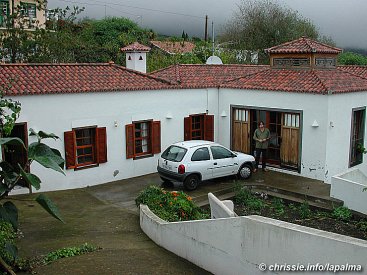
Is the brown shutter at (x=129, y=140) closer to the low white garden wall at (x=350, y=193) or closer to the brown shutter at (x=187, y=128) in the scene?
the brown shutter at (x=187, y=128)

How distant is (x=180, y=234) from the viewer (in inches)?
398

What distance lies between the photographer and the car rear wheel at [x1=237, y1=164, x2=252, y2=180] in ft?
54.5

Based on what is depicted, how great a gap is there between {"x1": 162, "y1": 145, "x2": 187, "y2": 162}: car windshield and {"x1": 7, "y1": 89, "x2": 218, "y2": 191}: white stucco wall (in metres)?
2.36

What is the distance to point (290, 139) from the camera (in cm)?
1767

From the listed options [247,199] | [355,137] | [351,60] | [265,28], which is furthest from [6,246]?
[351,60]

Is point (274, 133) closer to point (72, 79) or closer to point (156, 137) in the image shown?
point (156, 137)

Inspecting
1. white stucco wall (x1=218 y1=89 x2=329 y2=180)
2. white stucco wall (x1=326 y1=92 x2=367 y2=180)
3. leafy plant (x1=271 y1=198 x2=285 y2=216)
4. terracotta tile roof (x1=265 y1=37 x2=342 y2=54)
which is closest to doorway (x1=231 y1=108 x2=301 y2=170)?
white stucco wall (x1=218 y1=89 x2=329 y2=180)

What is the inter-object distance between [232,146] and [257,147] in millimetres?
2269

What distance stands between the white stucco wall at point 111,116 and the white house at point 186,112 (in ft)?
0.12

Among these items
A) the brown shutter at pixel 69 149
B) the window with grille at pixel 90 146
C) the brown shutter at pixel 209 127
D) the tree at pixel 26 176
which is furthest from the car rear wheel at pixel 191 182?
the tree at pixel 26 176

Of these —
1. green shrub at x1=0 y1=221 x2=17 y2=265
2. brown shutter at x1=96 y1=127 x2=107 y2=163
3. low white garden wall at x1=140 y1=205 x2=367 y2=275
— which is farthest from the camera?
brown shutter at x1=96 y1=127 x2=107 y2=163

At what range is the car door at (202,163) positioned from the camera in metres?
15.1

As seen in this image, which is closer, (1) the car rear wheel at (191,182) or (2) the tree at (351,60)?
(1) the car rear wheel at (191,182)
